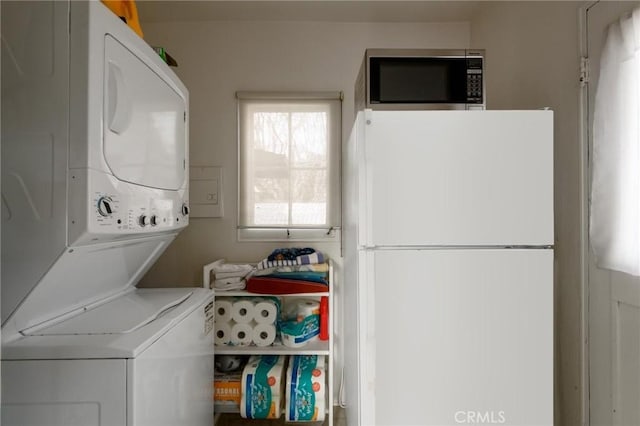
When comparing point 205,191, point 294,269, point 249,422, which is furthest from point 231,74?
point 249,422

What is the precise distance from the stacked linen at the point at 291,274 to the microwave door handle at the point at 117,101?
1.12m

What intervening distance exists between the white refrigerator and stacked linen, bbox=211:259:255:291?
0.94 meters

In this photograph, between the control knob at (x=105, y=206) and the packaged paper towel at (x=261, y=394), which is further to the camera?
the packaged paper towel at (x=261, y=394)

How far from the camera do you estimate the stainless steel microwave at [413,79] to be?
5.09ft

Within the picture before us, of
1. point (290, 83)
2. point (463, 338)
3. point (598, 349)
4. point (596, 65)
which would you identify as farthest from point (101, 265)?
point (596, 65)

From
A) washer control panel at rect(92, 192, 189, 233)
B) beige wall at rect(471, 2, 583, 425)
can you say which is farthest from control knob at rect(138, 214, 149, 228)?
beige wall at rect(471, 2, 583, 425)

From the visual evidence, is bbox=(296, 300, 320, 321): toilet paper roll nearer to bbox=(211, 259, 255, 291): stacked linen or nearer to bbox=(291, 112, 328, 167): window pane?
bbox=(211, 259, 255, 291): stacked linen

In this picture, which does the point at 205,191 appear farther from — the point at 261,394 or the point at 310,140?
the point at 261,394

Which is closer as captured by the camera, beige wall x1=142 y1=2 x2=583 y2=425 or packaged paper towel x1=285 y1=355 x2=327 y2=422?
packaged paper towel x1=285 y1=355 x2=327 y2=422

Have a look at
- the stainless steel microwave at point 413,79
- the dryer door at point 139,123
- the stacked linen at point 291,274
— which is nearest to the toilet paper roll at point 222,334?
the stacked linen at point 291,274

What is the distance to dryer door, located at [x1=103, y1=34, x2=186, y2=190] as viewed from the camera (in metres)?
1.08

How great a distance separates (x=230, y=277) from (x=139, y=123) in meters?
1.03

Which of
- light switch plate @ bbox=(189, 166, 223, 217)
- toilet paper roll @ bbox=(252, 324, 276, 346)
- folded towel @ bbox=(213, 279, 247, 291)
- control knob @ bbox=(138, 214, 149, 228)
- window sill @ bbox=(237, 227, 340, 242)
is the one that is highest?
light switch plate @ bbox=(189, 166, 223, 217)

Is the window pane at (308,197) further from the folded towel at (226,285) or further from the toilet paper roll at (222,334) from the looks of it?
the toilet paper roll at (222,334)
